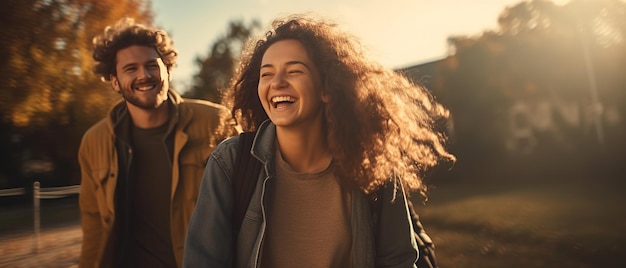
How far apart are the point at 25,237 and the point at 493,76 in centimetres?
2199

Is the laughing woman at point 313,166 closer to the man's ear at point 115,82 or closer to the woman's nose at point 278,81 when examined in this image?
the woman's nose at point 278,81

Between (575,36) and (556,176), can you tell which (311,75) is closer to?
(556,176)

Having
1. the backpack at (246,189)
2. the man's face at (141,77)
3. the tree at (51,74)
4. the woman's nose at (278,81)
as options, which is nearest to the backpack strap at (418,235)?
the backpack at (246,189)

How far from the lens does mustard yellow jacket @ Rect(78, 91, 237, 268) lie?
3543 millimetres

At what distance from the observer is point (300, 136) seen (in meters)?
2.50

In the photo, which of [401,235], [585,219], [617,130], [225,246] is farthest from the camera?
[617,130]

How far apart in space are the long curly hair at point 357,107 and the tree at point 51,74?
9818mm

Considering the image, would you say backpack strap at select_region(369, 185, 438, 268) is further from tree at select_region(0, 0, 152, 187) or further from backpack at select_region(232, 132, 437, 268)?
tree at select_region(0, 0, 152, 187)

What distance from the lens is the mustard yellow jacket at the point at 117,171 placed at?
354 centimetres

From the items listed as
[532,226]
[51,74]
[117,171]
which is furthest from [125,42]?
[51,74]

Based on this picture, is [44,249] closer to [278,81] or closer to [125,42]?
[125,42]

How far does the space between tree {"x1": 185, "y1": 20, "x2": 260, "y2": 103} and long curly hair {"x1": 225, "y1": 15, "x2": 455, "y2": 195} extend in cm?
2771

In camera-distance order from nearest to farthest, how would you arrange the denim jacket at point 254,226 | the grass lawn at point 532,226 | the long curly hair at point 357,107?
1. the denim jacket at point 254,226
2. the long curly hair at point 357,107
3. the grass lawn at point 532,226

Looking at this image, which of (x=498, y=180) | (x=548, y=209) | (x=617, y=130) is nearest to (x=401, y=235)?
(x=548, y=209)
